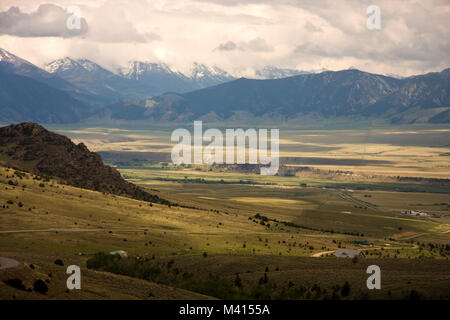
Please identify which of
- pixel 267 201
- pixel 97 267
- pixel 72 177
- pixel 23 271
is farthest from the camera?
pixel 267 201

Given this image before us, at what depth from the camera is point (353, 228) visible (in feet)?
447

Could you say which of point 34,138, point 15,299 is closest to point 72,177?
point 34,138

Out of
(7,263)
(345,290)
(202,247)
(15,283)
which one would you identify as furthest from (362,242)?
(15,283)

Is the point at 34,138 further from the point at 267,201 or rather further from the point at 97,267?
the point at 97,267

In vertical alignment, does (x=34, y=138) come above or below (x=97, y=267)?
above

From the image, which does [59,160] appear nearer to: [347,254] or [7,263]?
[347,254]

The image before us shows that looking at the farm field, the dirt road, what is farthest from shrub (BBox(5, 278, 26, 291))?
the dirt road

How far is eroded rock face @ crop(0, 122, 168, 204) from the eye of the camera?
138500mm

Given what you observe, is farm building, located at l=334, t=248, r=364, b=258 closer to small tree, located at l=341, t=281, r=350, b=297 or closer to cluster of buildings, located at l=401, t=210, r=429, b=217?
small tree, located at l=341, t=281, r=350, b=297

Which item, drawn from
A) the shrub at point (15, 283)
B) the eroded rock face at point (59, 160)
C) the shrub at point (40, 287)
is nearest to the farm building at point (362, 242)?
the eroded rock face at point (59, 160)

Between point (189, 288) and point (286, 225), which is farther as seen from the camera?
point (286, 225)

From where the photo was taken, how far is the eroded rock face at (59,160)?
138 m
